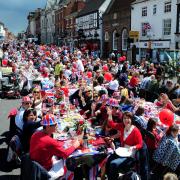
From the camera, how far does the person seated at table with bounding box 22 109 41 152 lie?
279 inches

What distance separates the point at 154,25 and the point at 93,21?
16734mm

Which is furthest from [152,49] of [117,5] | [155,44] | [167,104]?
[167,104]

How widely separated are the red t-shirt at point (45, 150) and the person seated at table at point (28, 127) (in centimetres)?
169

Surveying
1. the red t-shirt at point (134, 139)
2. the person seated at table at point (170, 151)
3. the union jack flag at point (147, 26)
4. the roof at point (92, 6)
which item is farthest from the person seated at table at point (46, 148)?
the roof at point (92, 6)

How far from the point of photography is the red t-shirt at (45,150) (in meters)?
5.24

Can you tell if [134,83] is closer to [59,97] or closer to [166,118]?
[59,97]

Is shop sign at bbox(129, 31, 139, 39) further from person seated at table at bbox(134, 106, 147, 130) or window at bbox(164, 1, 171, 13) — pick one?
person seated at table at bbox(134, 106, 147, 130)

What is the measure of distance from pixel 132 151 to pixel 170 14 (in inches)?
1012

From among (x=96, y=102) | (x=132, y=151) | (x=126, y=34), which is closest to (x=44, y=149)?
(x=132, y=151)

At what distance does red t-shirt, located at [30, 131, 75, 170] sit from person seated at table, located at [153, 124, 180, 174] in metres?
1.90

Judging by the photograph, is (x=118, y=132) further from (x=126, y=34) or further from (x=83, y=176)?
(x=126, y=34)

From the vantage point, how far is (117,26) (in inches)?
1569

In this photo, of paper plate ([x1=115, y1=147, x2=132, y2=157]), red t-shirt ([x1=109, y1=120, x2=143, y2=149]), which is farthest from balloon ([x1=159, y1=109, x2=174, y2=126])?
paper plate ([x1=115, y1=147, x2=132, y2=157])

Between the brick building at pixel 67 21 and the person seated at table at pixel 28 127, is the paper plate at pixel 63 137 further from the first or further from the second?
the brick building at pixel 67 21
